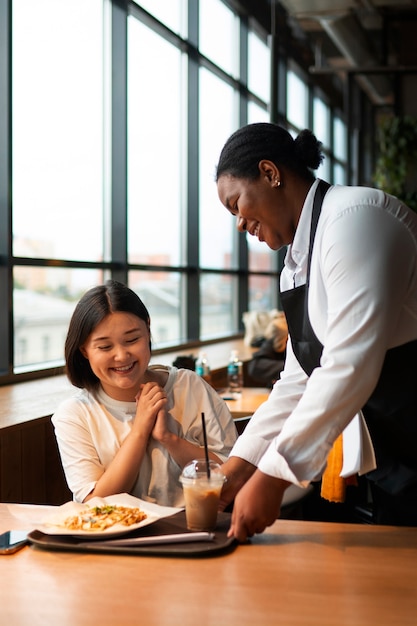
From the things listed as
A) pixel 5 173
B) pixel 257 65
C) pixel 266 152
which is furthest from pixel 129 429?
pixel 257 65

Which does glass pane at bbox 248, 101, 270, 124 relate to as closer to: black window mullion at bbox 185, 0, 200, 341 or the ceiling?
the ceiling

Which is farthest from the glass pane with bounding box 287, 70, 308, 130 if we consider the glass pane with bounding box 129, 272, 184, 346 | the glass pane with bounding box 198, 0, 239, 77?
the glass pane with bounding box 129, 272, 184, 346

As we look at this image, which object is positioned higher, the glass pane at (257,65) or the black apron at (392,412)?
the glass pane at (257,65)

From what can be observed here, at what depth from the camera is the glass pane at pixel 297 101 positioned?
10445mm

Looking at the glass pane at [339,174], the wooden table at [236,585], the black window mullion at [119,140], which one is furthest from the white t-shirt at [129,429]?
the glass pane at [339,174]

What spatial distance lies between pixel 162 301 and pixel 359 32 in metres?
3.57

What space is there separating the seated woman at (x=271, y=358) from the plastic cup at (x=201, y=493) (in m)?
2.82

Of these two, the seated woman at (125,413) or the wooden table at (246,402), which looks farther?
the wooden table at (246,402)

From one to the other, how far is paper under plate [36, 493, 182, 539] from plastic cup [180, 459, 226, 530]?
76mm

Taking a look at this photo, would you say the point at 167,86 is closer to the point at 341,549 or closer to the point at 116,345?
the point at 116,345

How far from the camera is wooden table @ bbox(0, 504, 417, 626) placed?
4.03ft

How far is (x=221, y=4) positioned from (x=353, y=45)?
1.38 m

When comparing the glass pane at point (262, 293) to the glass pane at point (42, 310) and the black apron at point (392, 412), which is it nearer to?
the glass pane at point (42, 310)

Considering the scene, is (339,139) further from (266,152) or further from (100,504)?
(100,504)
